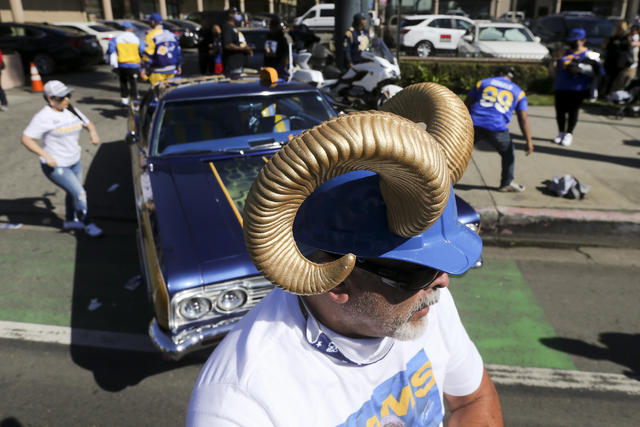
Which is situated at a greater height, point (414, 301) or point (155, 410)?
point (414, 301)

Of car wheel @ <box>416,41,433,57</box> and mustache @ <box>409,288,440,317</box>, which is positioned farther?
car wheel @ <box>416,41,433,57</box>

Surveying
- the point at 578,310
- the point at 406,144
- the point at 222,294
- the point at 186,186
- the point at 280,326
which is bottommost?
the point at 578,310

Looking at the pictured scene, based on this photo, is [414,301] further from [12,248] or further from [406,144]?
[12,248]

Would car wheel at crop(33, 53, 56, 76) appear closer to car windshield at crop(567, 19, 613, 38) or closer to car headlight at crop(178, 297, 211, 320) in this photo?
A: car headlight at crop(178, 297, 211, 320)

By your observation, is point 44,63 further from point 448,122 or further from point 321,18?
point 448,122

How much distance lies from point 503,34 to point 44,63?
1594cm

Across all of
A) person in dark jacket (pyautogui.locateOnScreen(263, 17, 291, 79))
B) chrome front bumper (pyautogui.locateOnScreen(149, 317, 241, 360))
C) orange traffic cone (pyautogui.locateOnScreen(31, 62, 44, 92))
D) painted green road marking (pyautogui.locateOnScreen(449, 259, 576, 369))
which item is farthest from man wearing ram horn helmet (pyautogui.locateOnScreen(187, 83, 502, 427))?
orange traffic cone (pyautogui.locateOnScreen(31, 62, 44, 92))

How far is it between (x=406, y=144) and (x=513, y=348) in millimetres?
3419

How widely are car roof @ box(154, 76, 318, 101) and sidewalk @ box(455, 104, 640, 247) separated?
277cm

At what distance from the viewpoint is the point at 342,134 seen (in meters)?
1.07

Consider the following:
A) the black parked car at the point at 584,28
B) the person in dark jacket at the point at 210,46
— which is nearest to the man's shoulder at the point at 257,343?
the person in dark jacket at the point at 210,46

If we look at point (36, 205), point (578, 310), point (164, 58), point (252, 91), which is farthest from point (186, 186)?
point (164, 58)

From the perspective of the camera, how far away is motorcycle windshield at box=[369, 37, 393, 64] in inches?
424

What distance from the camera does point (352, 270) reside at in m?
1.53
